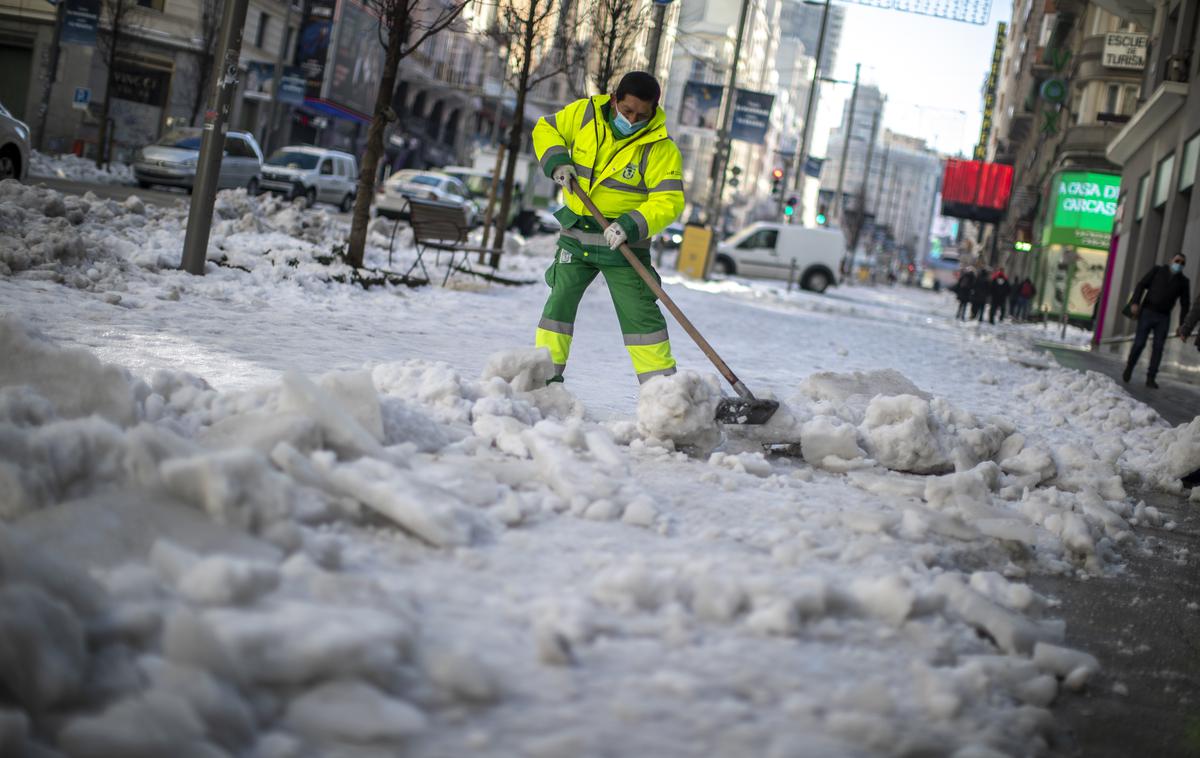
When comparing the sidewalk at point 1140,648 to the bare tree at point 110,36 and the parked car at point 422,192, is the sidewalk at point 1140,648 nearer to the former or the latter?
the parked car at point 422,192

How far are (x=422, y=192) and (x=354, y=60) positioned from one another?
66.1 feet

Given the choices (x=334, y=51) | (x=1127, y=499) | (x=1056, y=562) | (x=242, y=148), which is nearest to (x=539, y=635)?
(x=1056, y=562)

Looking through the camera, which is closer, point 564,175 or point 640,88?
point 640,88

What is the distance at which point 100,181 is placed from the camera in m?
27.9

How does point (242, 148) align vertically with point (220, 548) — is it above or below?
above

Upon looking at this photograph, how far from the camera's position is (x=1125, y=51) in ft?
111

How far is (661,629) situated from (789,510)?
174 centimetres

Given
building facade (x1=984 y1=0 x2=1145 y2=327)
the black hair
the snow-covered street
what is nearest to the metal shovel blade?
the snow-covered street

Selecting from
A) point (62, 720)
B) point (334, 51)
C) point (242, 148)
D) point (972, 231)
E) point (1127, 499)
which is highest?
point (972, 231)

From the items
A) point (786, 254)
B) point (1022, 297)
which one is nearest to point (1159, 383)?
point (786, 254)

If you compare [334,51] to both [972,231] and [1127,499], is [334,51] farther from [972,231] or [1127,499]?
[972,231]

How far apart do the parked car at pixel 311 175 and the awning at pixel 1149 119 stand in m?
18.8

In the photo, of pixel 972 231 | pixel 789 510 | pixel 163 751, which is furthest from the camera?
pixel 972 231

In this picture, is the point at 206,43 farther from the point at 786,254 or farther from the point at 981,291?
the point at 981,291
